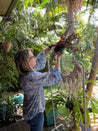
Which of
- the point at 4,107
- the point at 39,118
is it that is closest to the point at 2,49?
the point at 4,107

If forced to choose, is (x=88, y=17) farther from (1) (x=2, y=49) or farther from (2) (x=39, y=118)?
(1) (x=2, y=49)

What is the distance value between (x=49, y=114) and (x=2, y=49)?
1179 mm

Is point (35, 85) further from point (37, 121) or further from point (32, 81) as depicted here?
point (37, 121)

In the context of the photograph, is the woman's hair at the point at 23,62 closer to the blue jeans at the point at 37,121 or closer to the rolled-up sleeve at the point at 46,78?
the rolled-up sleeve at the point at 46,78

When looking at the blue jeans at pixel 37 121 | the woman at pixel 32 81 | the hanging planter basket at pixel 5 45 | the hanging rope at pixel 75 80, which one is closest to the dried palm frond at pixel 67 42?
the woman at pixel 32 81

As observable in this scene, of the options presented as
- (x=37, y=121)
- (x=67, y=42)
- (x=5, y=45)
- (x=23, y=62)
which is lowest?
(x=37, y=121)

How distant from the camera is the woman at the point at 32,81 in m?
0.85

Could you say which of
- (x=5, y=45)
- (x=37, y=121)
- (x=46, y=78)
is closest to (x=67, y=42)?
(x=46, y=78)

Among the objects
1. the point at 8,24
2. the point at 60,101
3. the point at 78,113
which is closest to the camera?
the point at 78,113

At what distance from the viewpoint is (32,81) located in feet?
2.94

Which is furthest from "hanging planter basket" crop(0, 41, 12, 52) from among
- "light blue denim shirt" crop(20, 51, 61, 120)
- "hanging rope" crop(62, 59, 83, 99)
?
"hanging rope" crop(62, 59, 83, 99)

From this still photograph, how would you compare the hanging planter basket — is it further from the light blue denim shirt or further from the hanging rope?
the hanging rope

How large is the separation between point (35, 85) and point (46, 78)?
0.12 metres

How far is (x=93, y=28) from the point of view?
41.9 inches
